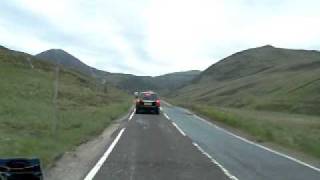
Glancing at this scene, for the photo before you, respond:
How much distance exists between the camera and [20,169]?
440 inches

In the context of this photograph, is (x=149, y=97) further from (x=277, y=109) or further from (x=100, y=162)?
(x=277, y=109)

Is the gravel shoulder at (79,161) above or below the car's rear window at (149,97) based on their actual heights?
below

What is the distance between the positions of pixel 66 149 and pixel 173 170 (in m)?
5.32

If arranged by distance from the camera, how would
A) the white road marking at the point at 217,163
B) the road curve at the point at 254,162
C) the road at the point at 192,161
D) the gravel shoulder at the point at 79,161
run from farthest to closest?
the road curve at the point at 254,162, the road at the point at 192,161, the white road marking at the point at 217,163, the gravel shoulder at the point at 79,161

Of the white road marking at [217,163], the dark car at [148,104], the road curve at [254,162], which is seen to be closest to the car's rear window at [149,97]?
Answer: the dark car at [148,104]

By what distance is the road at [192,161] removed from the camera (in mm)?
14998

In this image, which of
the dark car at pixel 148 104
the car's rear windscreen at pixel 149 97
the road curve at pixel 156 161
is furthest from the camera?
the car's rear windscreen at pixel 149 97

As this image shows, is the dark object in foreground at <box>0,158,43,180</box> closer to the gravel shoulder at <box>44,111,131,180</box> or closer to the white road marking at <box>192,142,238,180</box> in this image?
the gravel shoulder at <box>44,111,131,180</box>

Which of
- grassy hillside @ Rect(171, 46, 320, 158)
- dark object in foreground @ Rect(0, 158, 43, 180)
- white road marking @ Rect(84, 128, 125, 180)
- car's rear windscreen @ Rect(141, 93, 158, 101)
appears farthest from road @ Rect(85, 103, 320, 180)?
car's rear windscreen @ Rect(141, 93, 158, 101)

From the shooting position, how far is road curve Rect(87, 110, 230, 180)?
1469cm

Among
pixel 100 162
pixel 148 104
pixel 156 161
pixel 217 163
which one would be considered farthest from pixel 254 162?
pixel 148 104

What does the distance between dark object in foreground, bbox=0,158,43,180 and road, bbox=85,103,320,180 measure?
261 centimetres

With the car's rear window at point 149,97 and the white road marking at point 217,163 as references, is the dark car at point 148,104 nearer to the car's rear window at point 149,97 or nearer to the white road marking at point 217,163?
the car's rear window at point 149,97

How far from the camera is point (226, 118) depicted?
146 feet
